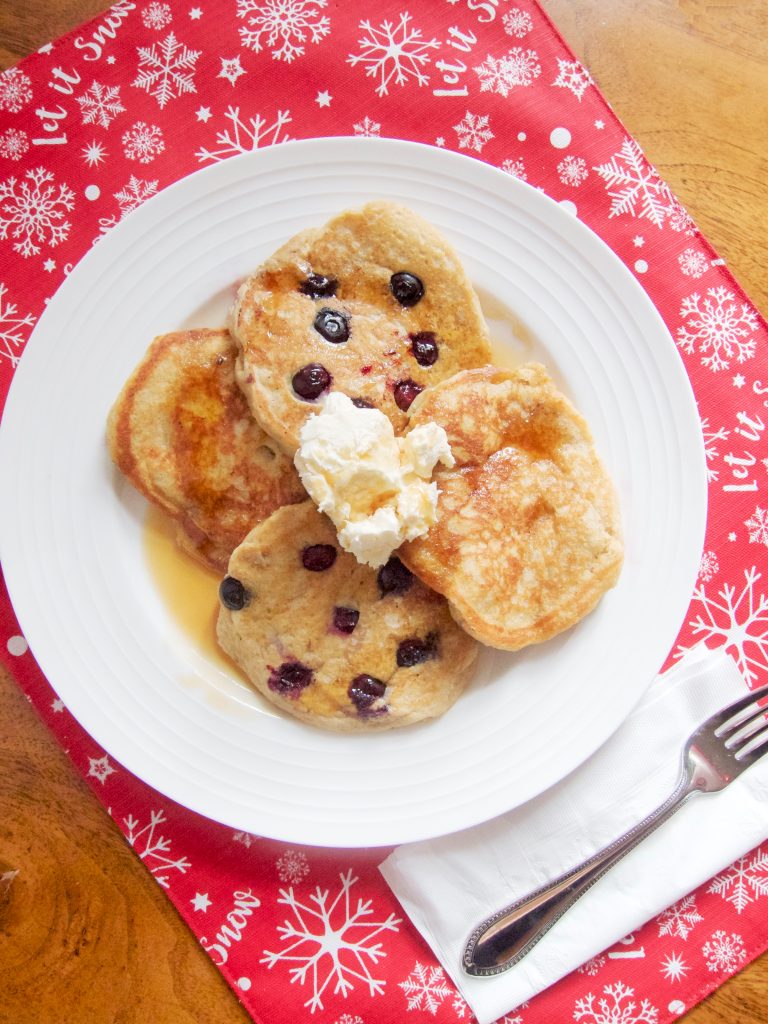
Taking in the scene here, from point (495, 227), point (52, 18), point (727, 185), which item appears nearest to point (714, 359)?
point (727, 185)

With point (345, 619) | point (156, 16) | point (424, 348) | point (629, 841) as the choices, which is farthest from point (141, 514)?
point (629, 841)

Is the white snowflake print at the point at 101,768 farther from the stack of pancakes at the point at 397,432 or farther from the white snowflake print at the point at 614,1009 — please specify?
the white snowflake print at the point at 614,1009

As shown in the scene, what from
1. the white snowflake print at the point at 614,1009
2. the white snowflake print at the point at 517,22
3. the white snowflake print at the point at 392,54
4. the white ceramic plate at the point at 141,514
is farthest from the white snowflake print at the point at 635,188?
the white snowflake print at the point at 614,1009

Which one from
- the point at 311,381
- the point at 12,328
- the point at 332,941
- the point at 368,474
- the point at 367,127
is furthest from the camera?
the point at 367,127

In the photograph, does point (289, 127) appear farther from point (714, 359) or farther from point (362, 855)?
point (362, 855)

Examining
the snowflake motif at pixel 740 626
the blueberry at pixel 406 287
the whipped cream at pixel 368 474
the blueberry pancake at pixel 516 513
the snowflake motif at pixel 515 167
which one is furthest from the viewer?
the snowflake motif at pixel 515 167

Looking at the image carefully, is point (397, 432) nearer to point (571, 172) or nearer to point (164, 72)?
point (571, 172)
